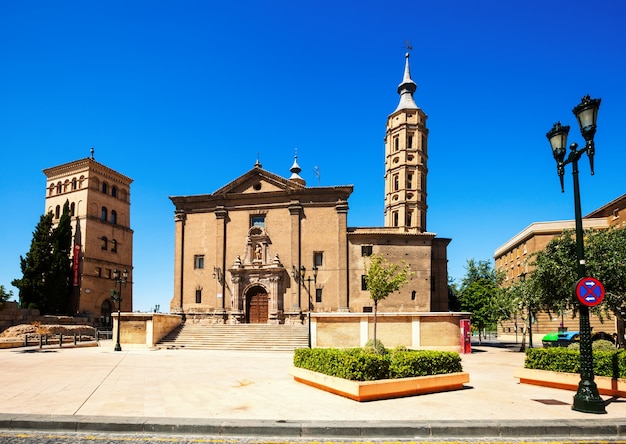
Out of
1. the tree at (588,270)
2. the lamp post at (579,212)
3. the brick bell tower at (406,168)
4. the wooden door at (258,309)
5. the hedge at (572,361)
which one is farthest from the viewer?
the brick bell tower at (406,168)

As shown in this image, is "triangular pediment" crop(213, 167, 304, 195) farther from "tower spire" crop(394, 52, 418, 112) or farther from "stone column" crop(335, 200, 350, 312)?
"tower spire" crop(394, 52, 418, 112)

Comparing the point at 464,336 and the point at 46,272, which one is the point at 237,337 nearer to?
the point at 464,336

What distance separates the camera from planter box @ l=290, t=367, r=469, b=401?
10375 mm

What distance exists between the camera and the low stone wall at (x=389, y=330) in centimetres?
2611

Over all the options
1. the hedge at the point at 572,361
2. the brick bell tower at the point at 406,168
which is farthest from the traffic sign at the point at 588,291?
the brick bell tower at the point at 406,168

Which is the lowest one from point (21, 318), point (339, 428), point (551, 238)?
point (21, 318)

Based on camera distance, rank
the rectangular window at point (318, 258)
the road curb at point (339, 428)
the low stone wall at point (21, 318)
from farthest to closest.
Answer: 1. the low stone wall at point (21, 318)
2. the rectangular window at point (318, 258)
3. the road curb at point (339, 428)

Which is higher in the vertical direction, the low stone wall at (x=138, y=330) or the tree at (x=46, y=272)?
the tree at (x=46, y=272)

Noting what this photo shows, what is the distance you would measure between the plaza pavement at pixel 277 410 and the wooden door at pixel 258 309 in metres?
24.1

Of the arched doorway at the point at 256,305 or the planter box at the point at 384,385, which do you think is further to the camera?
the arched doorway at the point at 256,305

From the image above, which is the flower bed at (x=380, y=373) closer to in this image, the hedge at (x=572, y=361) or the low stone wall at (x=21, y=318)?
the hedge at (x=572, y=361)

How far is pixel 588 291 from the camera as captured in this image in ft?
31.6

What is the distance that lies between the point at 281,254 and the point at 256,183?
6.67 meters

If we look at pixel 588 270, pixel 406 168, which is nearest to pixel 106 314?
pixel 406 168
